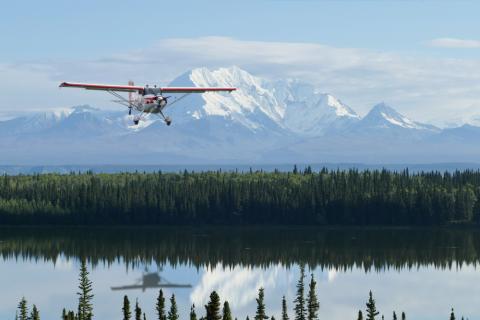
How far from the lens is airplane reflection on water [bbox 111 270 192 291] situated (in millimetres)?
143625

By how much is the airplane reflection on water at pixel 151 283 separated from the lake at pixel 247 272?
14cm

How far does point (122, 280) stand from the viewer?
149125 millimetres

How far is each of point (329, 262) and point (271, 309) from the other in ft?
132

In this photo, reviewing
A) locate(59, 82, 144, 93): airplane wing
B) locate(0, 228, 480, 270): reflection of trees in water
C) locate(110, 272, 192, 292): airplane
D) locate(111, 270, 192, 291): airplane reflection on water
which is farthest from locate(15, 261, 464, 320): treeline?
locate(0, 228, 480, 270): reflection of trees in water

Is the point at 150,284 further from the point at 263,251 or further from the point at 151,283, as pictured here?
the point at 263,251

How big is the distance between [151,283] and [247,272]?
14831 mm

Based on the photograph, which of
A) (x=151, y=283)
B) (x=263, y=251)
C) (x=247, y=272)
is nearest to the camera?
(x=151, y=283)

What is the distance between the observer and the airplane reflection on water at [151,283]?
144 meters

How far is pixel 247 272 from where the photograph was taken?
154000mm

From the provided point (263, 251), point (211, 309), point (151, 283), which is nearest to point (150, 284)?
point (151, 283)

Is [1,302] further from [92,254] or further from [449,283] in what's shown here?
[449,283]

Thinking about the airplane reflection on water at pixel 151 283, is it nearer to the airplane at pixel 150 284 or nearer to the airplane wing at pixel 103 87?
the airplane at pixel 150 284

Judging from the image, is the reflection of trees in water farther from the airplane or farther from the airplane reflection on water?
the airplane

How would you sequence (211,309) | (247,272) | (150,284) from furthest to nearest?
1. (247,272)
2. (150,284)
3. (211,309)
